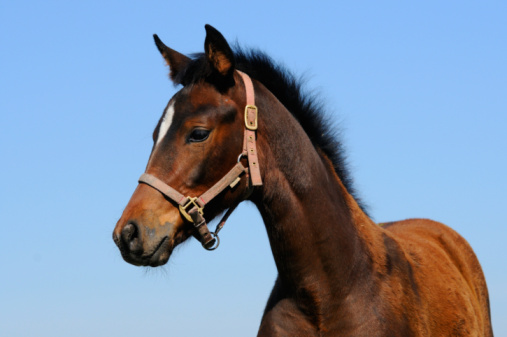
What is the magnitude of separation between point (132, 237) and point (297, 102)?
208cm

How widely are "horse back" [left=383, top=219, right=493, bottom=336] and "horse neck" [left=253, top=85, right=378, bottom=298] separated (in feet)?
1.67

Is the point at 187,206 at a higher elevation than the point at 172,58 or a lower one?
lower

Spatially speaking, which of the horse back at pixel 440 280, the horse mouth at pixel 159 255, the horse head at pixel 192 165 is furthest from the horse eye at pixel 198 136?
the horse back at pixel 440 280

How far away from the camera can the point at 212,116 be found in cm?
508

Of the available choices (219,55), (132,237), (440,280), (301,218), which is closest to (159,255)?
(132,237)

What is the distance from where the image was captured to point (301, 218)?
5.24m

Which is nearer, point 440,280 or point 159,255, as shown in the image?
point 159,255

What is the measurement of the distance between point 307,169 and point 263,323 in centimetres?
128

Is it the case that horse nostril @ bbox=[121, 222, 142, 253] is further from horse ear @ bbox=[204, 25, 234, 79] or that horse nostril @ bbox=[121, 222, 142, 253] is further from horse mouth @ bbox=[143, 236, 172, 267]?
horse ear @ bbox=[204, 25, 234, 79]

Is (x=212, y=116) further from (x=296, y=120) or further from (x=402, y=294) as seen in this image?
(x=402, y=294)

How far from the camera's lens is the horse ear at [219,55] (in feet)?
16.9

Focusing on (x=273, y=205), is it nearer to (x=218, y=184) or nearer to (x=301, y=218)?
(x=301, y=218)

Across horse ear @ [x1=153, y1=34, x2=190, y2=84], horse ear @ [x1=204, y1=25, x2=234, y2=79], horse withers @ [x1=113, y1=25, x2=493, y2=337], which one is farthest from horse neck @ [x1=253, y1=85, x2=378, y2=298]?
horse ear @ [x1=153, y1=34, x2=190, y2=84]

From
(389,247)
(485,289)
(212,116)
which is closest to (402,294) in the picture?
(389,247)
